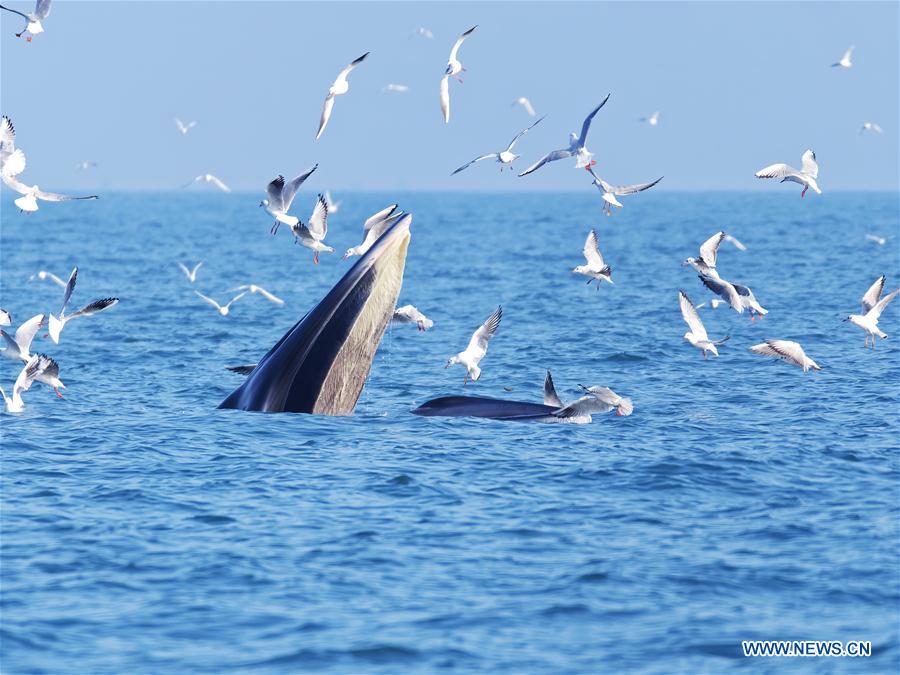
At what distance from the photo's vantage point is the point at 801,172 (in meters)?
28.8

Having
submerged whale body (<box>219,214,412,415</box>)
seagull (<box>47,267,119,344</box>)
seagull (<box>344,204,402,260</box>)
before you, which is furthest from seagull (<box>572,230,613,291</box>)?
seagull (<box>47,267,119,344</box>)

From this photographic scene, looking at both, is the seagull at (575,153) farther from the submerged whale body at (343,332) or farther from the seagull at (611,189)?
the submerged whale body at (343,332)

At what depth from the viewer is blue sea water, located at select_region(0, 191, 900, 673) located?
42.6ft

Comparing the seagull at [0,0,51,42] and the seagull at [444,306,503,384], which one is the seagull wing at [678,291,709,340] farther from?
the seagull at [0,0,51,42]

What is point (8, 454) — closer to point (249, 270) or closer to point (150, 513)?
point (150, 513)

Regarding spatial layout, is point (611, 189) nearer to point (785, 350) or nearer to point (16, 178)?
point (785, 350)

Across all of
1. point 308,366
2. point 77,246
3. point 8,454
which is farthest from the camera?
point 77,246

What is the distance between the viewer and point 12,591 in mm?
14508

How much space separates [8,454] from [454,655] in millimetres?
10673

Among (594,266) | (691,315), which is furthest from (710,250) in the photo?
(594,266)

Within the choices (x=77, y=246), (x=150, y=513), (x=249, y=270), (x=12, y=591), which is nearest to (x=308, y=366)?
(x=150, y=513)

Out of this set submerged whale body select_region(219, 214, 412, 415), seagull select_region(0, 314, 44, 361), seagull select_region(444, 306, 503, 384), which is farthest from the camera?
seagull select_region(444, 306, 503, 384)

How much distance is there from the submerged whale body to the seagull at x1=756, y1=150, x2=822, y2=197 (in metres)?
11.1

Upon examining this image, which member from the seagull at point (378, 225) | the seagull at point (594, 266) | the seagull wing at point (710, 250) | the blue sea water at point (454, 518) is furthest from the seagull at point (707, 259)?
the seagull at point (378, 225)
